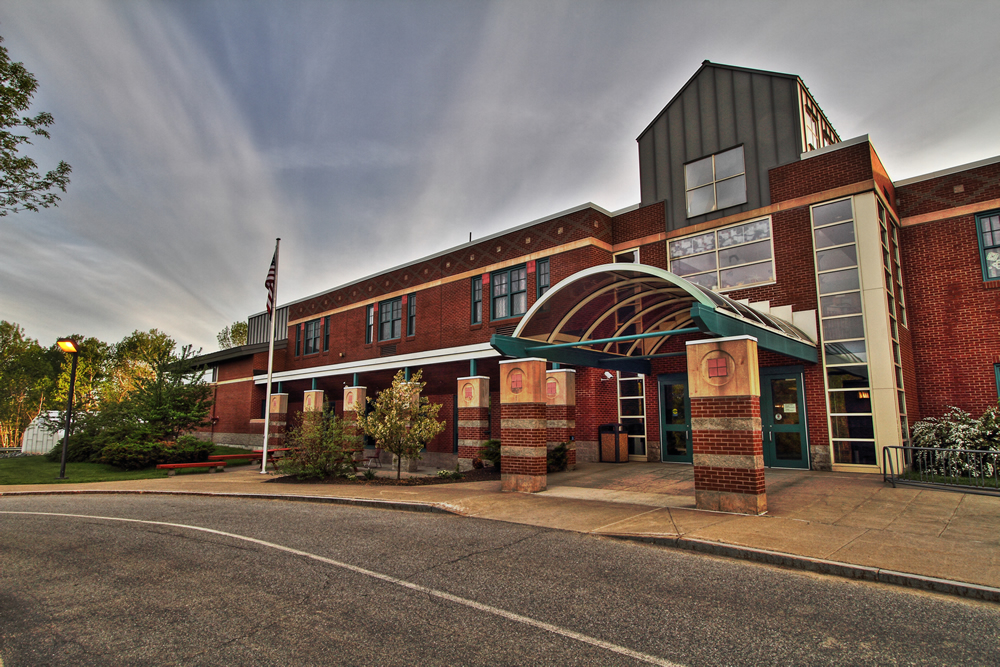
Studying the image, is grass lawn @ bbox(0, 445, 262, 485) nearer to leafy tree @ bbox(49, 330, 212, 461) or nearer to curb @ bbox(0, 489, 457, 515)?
leafy tree @ bbox(49, 330, 212, 461)

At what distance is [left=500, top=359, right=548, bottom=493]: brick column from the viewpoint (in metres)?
12.4

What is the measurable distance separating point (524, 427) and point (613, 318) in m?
4.00

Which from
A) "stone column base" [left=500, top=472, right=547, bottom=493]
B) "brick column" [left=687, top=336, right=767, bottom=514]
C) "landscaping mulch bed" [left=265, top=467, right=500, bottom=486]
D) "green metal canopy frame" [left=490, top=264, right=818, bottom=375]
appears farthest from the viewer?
"landscaping mulch bed" [left=265, top=467, right=500, bottom=486]

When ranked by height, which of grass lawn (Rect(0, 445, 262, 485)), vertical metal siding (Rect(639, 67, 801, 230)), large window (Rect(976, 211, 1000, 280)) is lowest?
grass lawn (Rect(0, 445, 262, 485))

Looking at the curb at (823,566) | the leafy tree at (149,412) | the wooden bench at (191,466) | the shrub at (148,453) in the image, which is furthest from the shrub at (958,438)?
the leafy tree at (149,412)

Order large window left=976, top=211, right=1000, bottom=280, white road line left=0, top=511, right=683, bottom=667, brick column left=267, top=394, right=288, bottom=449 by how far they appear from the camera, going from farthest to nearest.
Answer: brick column left=267, top=394, right=288, bottom=449 < large window left=976, top=211, right=1000, bottom=280 < white road line left=0, top=511, right=683, bottom=667

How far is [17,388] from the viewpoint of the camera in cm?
5450

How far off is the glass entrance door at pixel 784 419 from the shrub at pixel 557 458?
18.2 feet

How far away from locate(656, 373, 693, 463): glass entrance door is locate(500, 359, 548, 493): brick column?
616cm

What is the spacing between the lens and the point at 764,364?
15.3 m

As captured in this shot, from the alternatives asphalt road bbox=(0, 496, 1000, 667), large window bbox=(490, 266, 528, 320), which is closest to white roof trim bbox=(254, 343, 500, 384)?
large window bbox=(490, 266, 528, 320)

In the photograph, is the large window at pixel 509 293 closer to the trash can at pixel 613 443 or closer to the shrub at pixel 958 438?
the trash can at pixel 613 443

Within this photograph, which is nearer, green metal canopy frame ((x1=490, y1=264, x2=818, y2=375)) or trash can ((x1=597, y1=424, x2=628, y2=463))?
green metal canopy frame ((x1=490, y1=264, x2=818, y2=375))

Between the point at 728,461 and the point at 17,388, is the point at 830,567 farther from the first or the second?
the point at 17,388
